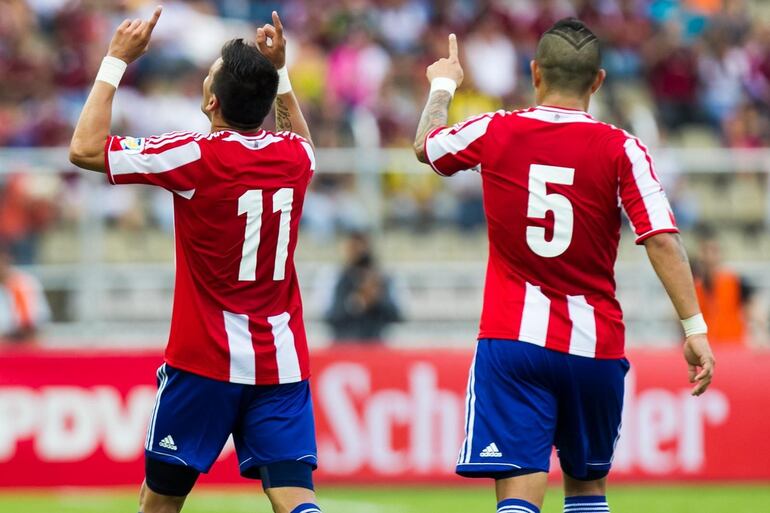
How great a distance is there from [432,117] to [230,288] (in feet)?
3.80

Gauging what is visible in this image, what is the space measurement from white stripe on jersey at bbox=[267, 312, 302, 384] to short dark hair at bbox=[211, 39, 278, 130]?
0.84m

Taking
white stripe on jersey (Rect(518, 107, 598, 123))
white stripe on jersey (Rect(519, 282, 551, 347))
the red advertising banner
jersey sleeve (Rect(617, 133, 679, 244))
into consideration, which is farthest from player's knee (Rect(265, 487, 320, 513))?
the red advertising banner

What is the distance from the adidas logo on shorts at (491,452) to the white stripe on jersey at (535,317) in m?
0.44

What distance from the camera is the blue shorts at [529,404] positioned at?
6.00 metres

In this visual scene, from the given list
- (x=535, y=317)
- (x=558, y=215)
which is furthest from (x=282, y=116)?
(x=535, y=317)

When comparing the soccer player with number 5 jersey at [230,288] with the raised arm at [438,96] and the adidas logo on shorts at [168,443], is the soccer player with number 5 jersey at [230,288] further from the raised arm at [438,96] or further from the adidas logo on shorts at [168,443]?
the raised arm at [438,96]

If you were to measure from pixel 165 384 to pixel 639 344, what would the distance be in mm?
8609

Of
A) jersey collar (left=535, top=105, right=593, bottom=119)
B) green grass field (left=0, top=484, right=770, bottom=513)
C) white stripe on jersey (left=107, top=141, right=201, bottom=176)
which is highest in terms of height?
jersey collar (left=535, top=105, right=593, bottom=119)

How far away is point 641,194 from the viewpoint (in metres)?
5.93

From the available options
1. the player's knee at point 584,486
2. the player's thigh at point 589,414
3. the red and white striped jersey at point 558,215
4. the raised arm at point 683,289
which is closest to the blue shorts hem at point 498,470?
the player's thigh at point 589,414

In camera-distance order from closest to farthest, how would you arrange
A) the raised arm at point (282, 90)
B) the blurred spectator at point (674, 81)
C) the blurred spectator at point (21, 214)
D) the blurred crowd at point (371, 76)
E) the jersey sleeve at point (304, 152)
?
the jersey sleeve at point (304, 152) < the raised arm at point (282, 90) < the blurred spectator at point (21, 214) < the blurred crowd at point (371, 76) < the blurred spectator at point (674, 81)

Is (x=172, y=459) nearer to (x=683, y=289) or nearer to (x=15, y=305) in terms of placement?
(x=683, y=289)

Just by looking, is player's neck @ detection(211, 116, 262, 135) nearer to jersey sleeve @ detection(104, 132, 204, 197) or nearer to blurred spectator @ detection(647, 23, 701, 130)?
jersey sleeve @ detection(104, 132, 204, 197)

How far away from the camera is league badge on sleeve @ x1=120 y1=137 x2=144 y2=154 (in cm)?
592
